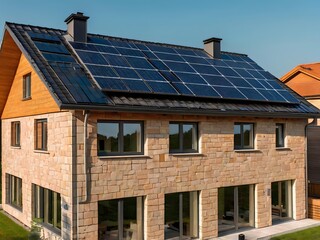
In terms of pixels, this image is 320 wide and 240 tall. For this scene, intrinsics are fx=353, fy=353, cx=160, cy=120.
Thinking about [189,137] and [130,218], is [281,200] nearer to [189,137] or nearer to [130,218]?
[189,137]

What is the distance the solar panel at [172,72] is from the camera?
14367 millimetres

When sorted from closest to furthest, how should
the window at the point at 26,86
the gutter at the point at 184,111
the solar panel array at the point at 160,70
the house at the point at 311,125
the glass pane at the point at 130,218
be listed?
the gutter at the point at 184,111, the glass pane at the point at 130,218, the solar panel array at the point at 160,70, the window at the point at 26,86, the house at the point at 311,125

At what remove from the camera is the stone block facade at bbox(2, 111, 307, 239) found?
40.1 feet

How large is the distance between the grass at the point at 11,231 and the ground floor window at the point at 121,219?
4.12 metres

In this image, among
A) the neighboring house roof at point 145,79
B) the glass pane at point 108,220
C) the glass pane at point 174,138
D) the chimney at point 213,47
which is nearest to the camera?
the glass pane at point 108,220

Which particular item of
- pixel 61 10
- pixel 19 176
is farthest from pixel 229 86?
pixel 19 176

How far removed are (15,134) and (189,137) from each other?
10.0m

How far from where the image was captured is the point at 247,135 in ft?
55.0

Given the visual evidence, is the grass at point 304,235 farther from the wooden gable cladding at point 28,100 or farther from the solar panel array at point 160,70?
the wooden gable cladding at point 28,100

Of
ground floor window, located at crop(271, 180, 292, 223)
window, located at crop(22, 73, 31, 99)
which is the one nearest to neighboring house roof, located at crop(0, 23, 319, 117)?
window, located at crop(22, 73, 31, 99)

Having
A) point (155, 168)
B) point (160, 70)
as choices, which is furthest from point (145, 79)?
point (155, 168)

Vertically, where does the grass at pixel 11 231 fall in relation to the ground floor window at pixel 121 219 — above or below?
below

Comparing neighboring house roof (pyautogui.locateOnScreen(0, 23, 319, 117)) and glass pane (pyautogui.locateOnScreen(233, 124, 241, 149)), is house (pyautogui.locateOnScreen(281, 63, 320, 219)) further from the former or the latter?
glass pane (pyautogui.locateOnScreen(233, 124, 241, 149))

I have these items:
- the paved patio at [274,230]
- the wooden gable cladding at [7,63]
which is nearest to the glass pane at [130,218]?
the paved patio at [274,230]
